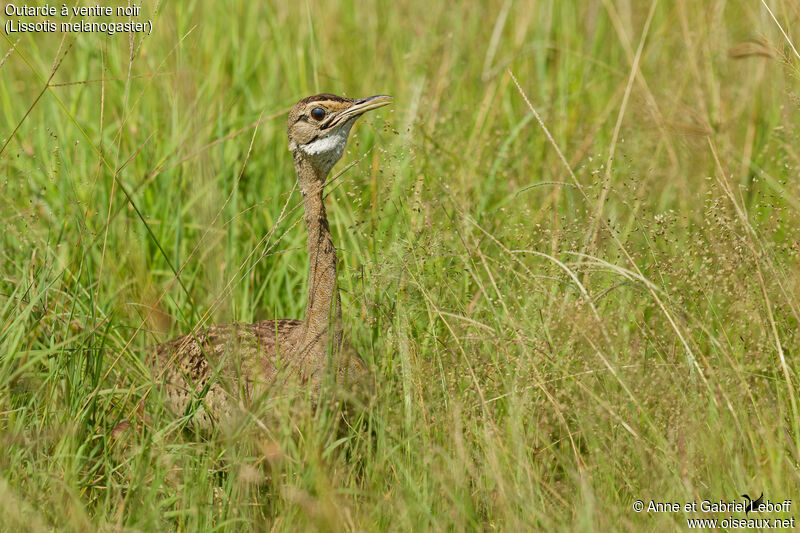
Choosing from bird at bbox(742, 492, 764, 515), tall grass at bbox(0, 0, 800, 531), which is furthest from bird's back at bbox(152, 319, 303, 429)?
bird at bbox(742, 492, 764, 515)

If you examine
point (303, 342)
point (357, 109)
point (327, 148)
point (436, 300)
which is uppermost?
point (357, 109)

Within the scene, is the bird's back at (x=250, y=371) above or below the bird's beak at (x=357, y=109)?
below

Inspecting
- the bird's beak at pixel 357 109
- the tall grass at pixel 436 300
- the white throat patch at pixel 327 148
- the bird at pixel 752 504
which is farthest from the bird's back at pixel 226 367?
the bird at pixel 752 504

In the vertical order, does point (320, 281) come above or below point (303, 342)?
above

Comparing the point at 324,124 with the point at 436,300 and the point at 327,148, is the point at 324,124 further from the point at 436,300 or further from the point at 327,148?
the point at 436,300

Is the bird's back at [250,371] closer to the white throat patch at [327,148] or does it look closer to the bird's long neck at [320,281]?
the bird's long neck at [320,281]

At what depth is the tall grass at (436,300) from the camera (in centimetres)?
291

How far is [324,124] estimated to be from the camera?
148 inches

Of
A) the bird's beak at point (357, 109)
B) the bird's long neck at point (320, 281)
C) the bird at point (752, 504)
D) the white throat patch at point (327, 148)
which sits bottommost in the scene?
the bird at point (752, 504)

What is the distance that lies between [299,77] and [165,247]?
1524 millimetres

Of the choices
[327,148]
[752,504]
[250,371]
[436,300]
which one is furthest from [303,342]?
[752,504]

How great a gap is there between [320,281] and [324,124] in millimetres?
672

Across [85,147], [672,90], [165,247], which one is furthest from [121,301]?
[672,90]

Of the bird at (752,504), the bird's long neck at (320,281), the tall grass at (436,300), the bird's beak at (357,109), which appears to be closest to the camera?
the bird at (752,504)
